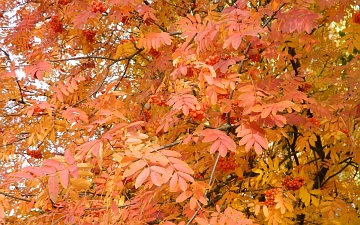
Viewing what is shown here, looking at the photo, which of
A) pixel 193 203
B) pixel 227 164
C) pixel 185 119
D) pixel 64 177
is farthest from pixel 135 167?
pixel 227 164

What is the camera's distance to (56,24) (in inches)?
153

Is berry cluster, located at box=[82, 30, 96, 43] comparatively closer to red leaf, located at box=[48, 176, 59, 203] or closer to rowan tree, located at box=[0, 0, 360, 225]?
rowan tree, located at box=[0, 0, 360, 225]

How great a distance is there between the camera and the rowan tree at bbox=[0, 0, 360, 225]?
6.18ft

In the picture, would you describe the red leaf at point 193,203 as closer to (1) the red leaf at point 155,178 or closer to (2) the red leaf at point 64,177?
(1) the red leaf at point 155,178

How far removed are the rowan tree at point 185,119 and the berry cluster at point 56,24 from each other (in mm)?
10

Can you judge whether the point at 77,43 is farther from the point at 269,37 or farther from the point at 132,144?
the point at 132,144

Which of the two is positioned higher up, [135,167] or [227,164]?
[135,167]

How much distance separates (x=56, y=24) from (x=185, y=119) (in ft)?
6.55

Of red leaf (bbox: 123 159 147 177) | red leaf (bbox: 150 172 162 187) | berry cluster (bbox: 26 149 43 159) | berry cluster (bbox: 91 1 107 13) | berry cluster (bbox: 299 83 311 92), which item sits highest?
berry cluster (bbox: 91 1 107 13)

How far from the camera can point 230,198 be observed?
9.49 feet

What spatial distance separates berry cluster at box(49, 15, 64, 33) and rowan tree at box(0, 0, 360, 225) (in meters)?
0.01

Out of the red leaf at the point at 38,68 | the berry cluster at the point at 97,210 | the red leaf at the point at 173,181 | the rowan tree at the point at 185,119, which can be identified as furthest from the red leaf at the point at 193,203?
the red leaf at the point at 38,68

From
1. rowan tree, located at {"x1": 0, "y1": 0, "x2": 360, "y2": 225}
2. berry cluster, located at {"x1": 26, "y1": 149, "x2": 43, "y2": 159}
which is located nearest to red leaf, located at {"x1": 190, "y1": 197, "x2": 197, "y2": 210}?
rowan tree, located at {"x1": 0, "y1": 0, "x2": 360, "y2": 225}

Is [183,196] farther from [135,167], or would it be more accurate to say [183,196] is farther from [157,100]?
[157,100]
